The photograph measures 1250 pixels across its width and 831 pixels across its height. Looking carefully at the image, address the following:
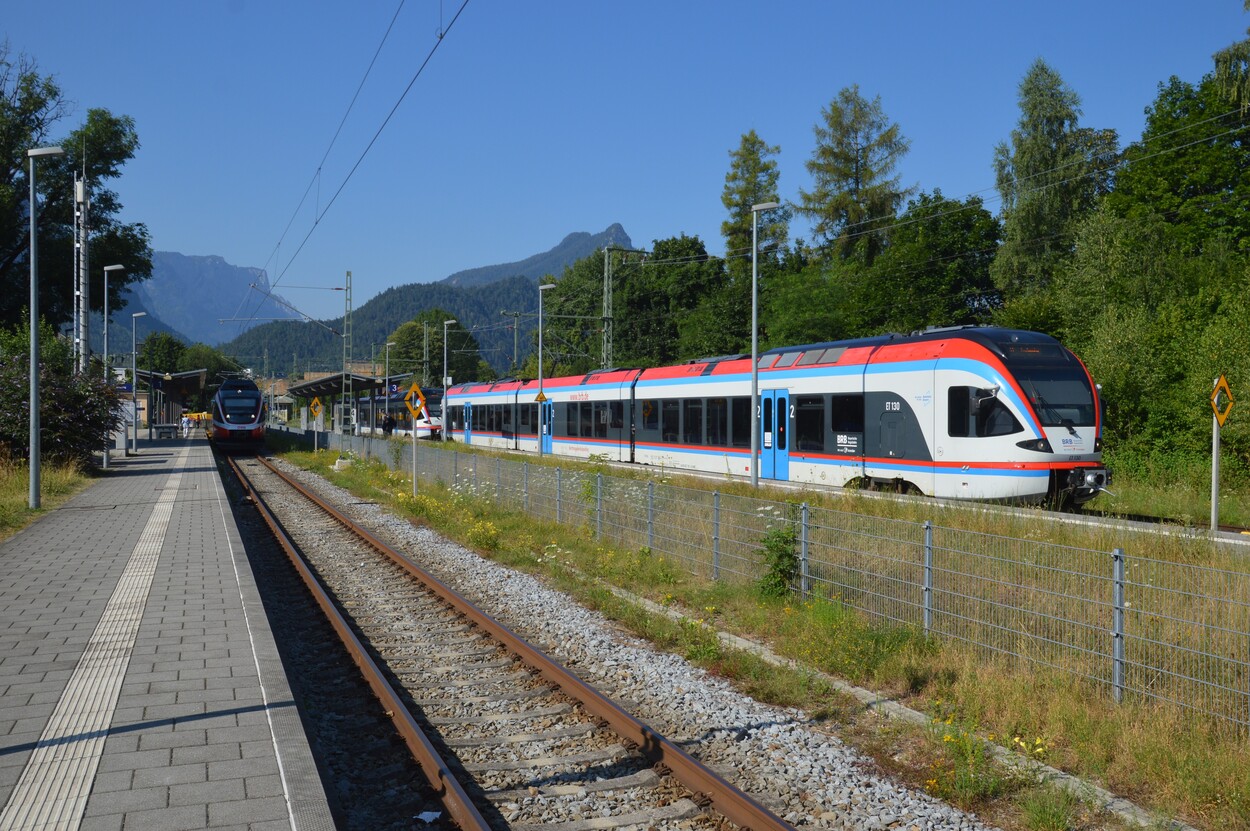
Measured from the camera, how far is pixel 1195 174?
39531 mm

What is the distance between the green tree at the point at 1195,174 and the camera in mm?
38562

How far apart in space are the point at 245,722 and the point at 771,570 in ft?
18.5

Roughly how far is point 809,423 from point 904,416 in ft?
11.4

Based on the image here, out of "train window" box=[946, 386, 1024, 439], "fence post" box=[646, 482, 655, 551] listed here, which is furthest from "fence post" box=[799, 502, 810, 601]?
"train window" box=[946, 386, 1024, 439]

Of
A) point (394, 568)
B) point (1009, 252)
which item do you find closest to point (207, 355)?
point (1009, 252)

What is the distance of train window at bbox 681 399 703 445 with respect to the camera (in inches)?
1054

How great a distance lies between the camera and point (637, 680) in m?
8.03

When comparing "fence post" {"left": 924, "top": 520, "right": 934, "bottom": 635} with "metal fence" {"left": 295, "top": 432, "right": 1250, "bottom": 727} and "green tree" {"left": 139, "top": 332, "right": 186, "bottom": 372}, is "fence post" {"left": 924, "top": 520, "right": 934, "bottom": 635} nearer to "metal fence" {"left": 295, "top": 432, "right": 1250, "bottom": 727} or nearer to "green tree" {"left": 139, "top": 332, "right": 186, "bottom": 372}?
"metal fence" {"left": 295, "top": 432, "right": 1250, "bottom": 727}

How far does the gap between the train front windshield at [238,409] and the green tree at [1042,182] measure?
3474cm

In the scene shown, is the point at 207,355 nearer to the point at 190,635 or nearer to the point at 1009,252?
the point at 1009,252

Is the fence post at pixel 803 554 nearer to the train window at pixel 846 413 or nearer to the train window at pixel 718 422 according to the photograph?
the train window at pixel 846 413

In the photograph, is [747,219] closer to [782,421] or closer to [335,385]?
[335,385]

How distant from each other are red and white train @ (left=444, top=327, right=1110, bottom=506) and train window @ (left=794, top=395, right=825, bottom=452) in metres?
0.03

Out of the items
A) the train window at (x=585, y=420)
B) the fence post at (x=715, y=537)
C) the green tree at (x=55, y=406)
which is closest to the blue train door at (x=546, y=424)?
the train window at (x=585, y=420)
